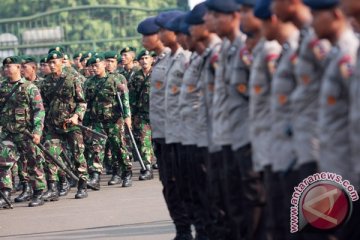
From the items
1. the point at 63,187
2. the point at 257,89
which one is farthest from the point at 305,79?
the point at 63,187

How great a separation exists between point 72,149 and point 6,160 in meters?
1.11

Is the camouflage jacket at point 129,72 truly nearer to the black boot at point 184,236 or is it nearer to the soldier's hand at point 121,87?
the soldier's hand at point 121,87

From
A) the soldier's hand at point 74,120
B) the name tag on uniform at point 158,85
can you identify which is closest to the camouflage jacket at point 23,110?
the soldier's hand at point 74,120

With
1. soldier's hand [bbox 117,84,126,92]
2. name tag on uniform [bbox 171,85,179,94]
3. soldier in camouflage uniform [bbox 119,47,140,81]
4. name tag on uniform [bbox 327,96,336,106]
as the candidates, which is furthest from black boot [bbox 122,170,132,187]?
name tag on uniform [bbox 327,96,336,106]

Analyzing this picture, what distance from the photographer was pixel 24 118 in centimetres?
1738

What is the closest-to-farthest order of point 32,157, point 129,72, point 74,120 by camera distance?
point 32,157 < point 74,120 < point 129,72

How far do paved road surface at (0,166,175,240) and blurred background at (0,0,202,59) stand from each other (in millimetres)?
19091

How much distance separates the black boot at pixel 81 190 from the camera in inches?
724

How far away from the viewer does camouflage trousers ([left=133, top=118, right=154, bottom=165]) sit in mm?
20656

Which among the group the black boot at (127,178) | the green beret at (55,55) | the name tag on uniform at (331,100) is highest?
the name tag on uniform at (331,100)

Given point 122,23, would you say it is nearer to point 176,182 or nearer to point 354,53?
point 176,182

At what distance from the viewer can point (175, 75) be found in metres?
11.7

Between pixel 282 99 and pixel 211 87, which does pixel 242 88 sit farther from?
pixel 282 99

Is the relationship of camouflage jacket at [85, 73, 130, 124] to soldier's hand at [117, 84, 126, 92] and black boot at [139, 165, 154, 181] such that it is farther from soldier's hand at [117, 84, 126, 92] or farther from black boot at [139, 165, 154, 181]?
black boot at [139, 165, 154, 181]
